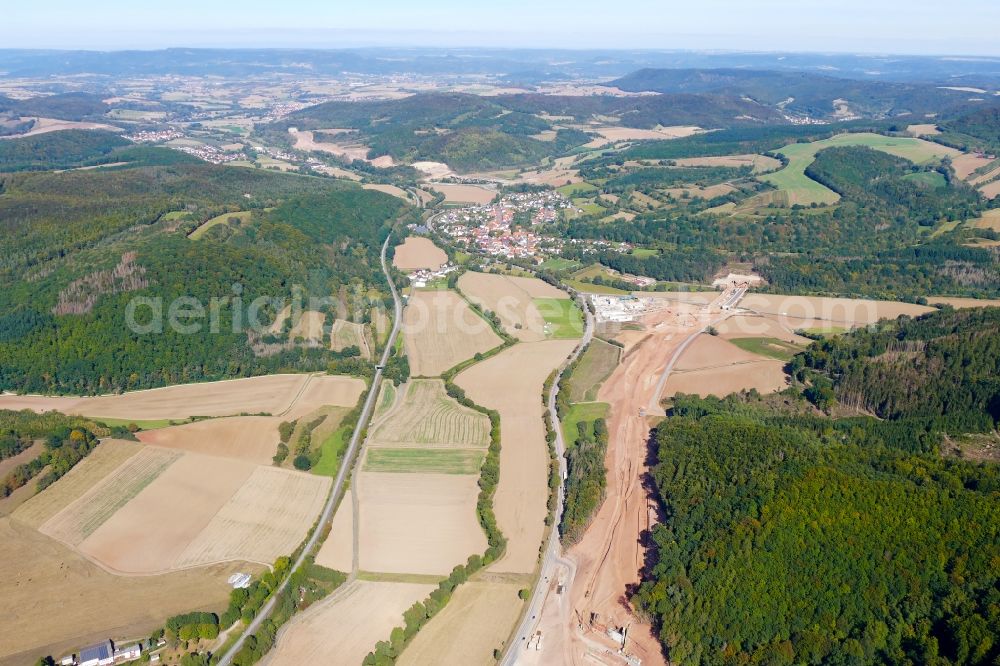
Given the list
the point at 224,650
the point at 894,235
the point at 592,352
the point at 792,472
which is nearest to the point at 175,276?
the point at 592,352

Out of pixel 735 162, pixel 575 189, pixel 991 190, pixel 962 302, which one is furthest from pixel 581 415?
pixel 735 162

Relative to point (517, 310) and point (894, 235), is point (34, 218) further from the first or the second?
point (894, 235)

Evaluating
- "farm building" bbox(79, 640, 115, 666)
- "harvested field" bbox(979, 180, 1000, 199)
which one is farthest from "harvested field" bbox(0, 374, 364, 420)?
"harvested field" bbox(979, 180, 1000, 199)

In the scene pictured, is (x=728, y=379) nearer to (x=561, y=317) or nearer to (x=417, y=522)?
(x=561, y=317)

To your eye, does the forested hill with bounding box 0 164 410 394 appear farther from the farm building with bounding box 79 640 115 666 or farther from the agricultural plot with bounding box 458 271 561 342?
the farm building with bounding box 79 640 115 666

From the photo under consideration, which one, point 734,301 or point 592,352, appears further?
point 734,301

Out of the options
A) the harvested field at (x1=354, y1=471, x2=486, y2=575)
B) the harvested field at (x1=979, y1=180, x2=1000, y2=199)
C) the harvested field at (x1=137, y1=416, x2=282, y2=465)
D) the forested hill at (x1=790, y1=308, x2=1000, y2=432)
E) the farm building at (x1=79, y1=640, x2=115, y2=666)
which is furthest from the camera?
the harvested field at (x1=979, y1=180, x2=1000, y2=199)
